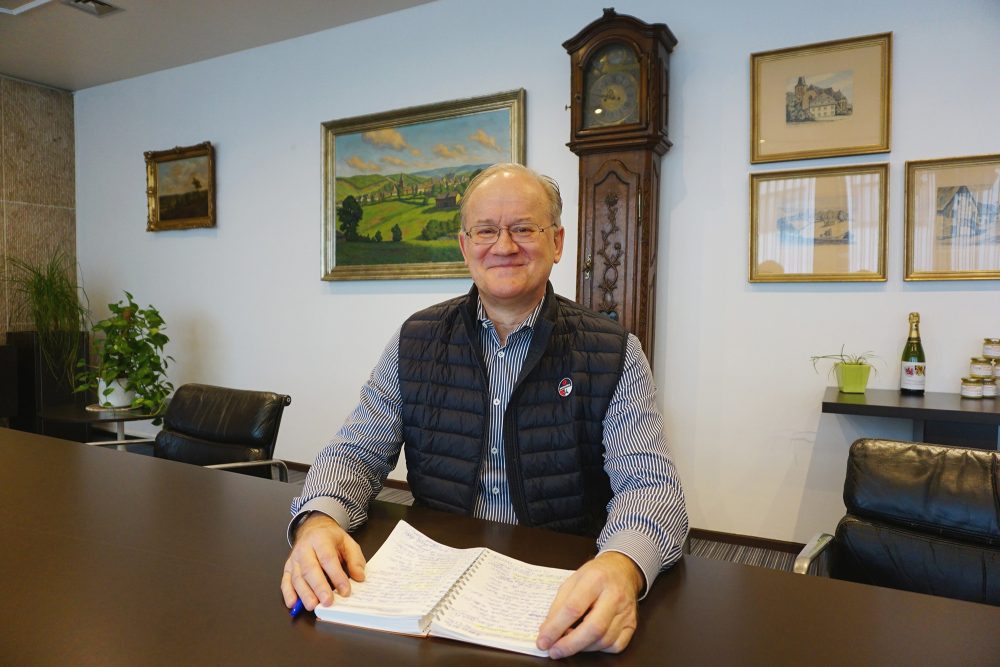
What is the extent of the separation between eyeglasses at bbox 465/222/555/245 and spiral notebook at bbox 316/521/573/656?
2.26 ft

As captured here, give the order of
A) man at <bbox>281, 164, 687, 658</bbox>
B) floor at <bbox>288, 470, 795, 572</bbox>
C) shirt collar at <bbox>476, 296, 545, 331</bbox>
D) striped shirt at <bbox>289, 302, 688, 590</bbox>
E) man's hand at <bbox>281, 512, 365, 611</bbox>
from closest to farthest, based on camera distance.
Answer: man's hand at <bbox>281, 512, 365, 611</bbox> → striped shirt at <bbox>289, 302, 688, 590</bbox> → man at <bbox>281, 164, 687, 658</bbox> → shirt collar at <bbox>476, 296, 545, 331</bbox> → floor at <bbox>288, 470, 795, 572</bbox>

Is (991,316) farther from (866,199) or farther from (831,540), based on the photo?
(831,540)


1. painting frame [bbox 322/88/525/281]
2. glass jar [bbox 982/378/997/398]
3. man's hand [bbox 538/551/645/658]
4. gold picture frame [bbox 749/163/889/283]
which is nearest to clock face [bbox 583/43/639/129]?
painting frame [bbox 322/88/525/281]

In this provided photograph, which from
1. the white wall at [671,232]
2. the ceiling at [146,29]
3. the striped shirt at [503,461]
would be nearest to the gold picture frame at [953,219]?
the white wall at [671,232]

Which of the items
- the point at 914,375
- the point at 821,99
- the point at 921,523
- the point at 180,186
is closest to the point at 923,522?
the point at 921,523

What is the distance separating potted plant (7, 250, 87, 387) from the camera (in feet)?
16.4

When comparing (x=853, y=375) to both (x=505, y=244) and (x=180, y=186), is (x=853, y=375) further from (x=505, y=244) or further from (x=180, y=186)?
(x=180, y=186)

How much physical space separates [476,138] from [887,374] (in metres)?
2.52

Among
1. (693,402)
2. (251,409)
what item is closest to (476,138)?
(693,402)

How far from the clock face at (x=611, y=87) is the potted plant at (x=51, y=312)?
4.46m

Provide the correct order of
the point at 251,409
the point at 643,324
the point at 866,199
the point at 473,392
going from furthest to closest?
1. the point at 643,324
2. the point at 866,199
3. the point at 251,409
4. the point at 473,392

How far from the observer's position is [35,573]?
975 mm

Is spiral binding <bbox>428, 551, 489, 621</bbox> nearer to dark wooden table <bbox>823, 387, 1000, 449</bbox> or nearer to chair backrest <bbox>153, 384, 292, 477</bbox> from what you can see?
chair backrest <bbox>153, 384, 292, 477</bbox>

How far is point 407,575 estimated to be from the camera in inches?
37.6
